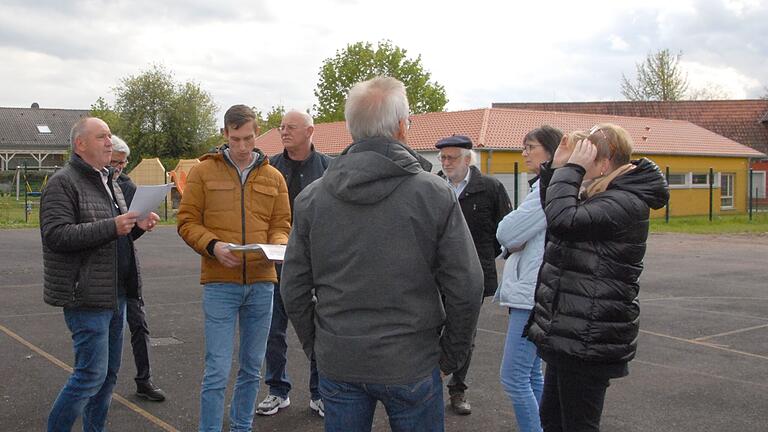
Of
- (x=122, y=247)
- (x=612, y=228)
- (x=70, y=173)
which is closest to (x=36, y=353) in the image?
(x=122, y=247)

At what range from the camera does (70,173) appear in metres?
4.32

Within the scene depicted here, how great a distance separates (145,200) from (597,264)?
2.40 m

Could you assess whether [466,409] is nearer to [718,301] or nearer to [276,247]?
[276,247]

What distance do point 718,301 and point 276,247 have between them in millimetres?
8185

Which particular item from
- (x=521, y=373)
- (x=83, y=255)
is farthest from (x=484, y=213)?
(x=83, y=255)

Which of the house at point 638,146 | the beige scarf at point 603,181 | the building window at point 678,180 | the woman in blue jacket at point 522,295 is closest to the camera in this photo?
the beige scarf at point 603,181

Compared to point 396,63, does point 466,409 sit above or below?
below

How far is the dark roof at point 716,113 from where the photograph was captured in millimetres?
50812

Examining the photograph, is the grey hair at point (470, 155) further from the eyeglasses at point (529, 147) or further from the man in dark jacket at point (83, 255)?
the man in dark jacket at point (83, 255)

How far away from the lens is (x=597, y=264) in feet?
11.1

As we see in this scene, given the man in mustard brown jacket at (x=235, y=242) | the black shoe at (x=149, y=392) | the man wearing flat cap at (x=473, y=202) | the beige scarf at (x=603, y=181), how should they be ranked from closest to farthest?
the beige scarf at (x=603, y=181)
the man in mustard brown jacket at (x=235, y=242)
the man wearing flat cap at (x=473, y=202)
the black shoe at (x=149, y=392)

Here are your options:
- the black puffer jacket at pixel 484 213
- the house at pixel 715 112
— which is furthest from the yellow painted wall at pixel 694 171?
the black puffer jacket at pixel 484 213

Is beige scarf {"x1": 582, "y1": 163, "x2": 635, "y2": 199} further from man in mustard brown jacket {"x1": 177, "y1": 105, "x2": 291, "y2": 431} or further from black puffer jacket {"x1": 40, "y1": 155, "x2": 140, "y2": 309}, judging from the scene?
black puffer jacket {"x1": 40, "y1": 155, "x2": 140, "y2": 309}

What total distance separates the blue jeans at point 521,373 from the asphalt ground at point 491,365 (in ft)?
2.81
